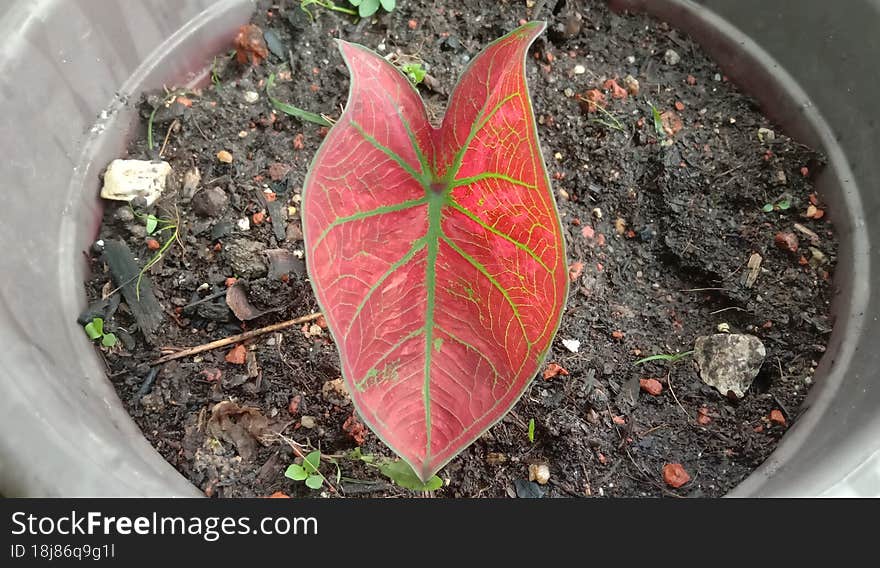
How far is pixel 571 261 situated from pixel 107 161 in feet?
2.77

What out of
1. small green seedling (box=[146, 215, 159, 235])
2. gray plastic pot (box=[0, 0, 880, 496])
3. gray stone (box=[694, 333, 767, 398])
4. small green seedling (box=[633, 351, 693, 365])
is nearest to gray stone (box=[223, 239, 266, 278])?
small green seedling (box=[146, 215, 159, 235])

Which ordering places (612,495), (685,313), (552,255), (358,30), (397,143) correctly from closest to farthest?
1. (552,255)
2. (397,143)
3. (612,495)
4. (685,313)
5. (358,30)

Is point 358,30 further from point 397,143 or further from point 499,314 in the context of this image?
point 499,314

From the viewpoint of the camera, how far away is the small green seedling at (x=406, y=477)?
3.06ft

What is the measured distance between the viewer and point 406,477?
3.08 feet

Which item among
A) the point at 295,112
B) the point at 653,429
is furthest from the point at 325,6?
the point at 653,429

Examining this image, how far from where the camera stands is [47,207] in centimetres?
102

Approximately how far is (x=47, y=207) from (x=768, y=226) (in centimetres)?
122

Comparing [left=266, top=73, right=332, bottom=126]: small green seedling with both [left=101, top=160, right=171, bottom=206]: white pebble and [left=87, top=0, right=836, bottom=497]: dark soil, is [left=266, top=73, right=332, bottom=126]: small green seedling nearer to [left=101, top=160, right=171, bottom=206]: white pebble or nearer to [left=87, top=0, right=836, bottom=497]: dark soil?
[left=87, top=0, right=836, bottom=497]: dark soil

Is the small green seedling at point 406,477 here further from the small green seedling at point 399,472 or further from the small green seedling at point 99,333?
the small green seedling at point 99,333

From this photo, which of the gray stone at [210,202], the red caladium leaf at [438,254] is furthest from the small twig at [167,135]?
the red caladium leaf at [438,254]

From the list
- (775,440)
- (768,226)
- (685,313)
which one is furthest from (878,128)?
(775,440)

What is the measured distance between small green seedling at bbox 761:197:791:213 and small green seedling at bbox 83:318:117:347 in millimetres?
1156

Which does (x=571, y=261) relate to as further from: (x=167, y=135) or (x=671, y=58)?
(x=167, y=135)
